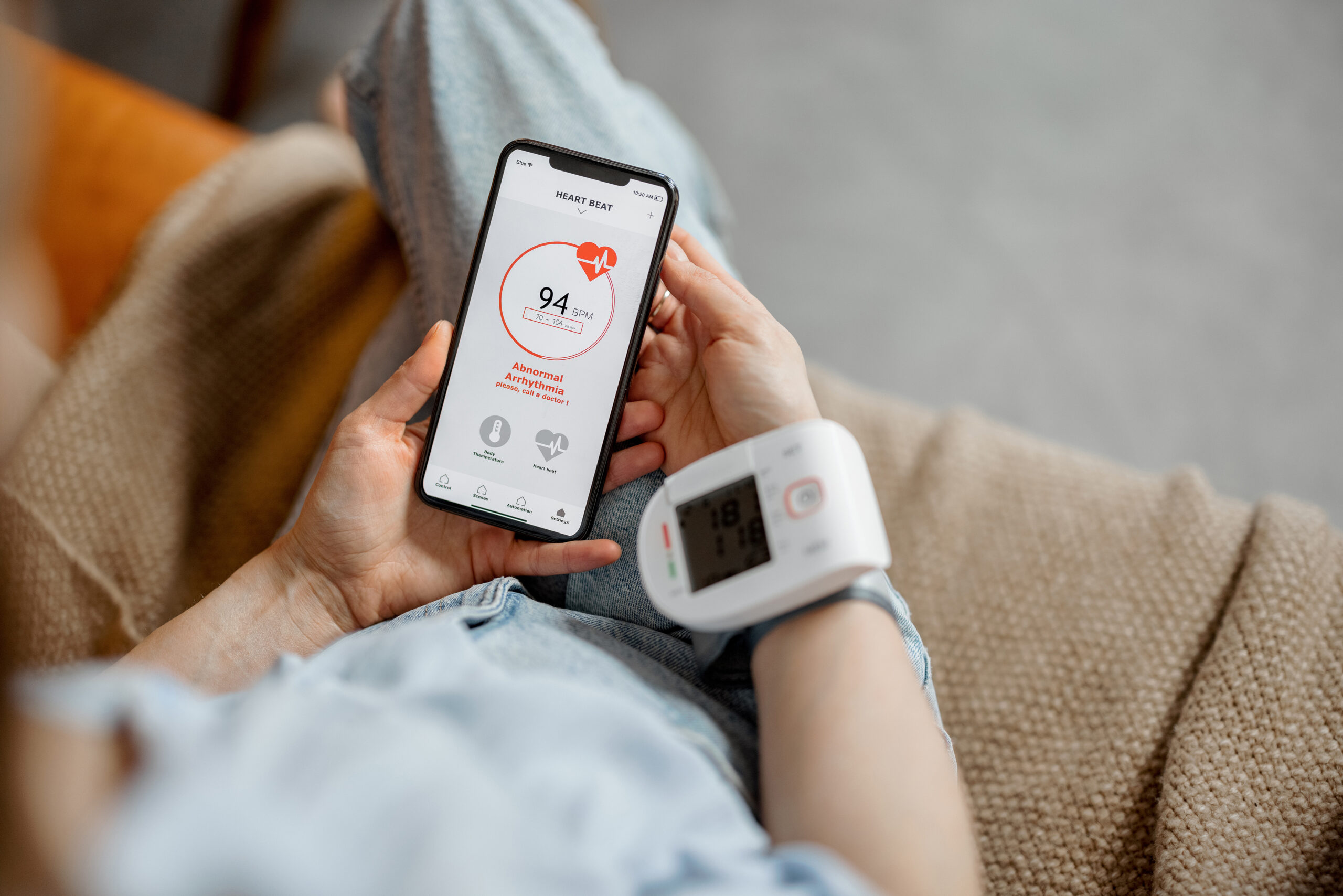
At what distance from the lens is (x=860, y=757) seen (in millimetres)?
434

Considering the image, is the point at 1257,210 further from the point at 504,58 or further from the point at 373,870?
the point at 373,870

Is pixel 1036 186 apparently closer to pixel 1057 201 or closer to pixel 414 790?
pixel 1057 201

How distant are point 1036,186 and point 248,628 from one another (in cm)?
146

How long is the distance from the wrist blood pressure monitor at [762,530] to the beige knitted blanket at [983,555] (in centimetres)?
28

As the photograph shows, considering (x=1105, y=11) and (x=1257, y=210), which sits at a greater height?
(x=1105, y=11)

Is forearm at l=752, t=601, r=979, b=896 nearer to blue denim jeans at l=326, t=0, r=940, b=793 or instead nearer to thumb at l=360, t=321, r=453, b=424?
blue denim jeans at l=326, t=0, r=940, b=793

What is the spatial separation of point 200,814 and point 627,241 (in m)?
0.46

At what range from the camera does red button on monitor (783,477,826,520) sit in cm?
48

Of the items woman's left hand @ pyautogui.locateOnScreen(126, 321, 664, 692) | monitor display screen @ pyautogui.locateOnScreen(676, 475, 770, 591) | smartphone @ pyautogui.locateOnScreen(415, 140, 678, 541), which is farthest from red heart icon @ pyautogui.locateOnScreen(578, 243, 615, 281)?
monitor display screen @ pyautogui.locateOnScreen(676, 475, 770, 591)

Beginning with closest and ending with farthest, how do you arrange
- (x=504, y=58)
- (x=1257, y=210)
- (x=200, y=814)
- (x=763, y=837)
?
(x=200, y=814)
(x=763, y=837)
(x=504, y=58)
(x=1257, y=210)

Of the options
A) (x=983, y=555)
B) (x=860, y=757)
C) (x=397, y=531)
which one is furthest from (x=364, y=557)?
(x=983, y=555)

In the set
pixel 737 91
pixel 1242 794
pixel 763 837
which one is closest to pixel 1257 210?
pixel 737 91

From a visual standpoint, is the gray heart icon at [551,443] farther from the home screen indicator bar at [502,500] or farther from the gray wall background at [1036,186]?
the gray wall background at [1036,186]

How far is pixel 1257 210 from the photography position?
143 centimetres
